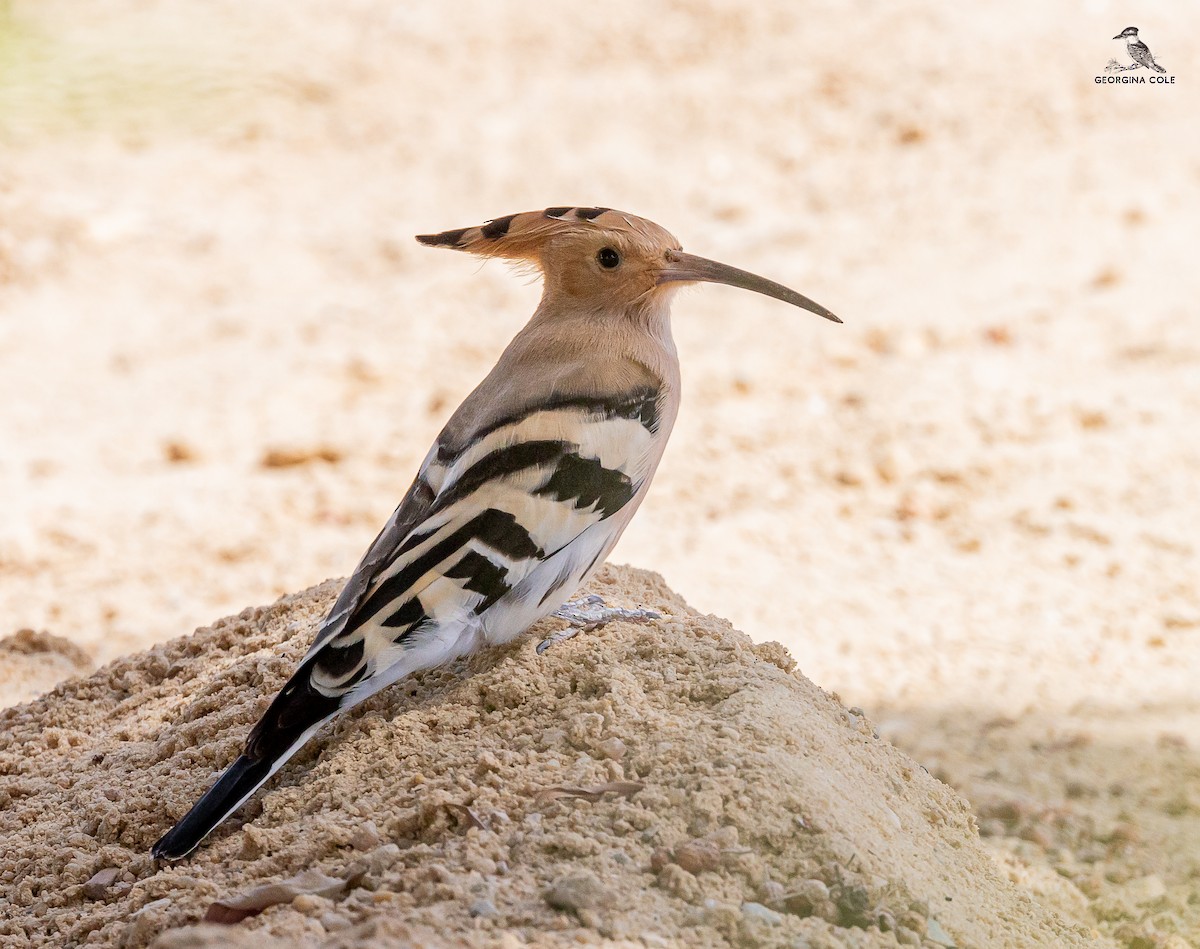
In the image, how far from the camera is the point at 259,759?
7.91 feet

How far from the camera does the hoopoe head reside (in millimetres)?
3008

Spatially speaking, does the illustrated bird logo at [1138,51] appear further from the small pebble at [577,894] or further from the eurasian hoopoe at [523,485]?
the small pebble at [577,894]

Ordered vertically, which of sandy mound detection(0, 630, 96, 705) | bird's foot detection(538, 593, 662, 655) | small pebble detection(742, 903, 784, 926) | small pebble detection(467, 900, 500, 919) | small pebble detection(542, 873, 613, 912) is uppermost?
bird's foot detection(538, 593, 662, 655)

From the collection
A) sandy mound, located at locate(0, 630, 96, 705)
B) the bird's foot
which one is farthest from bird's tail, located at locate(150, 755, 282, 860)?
sandy mound, located at locate(0, 630, 96, 705)

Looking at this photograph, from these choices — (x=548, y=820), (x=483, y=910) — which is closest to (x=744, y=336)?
(x=548, y=820)

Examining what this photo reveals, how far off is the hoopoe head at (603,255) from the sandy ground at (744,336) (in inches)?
29.2

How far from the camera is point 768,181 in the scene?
25.8 ft

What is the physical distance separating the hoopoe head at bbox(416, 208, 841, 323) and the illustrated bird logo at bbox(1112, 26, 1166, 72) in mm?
6264

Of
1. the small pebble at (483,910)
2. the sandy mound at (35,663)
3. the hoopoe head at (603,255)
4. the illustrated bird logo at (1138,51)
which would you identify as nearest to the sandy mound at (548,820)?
the small pebble at (483,910)

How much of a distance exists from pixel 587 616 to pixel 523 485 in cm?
36

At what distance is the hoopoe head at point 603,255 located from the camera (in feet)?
9.87

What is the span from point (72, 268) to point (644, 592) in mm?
5449

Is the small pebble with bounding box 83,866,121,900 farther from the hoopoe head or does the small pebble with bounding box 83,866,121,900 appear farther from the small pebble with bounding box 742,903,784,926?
the hoopoe head

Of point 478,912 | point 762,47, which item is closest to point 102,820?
point 478,912
